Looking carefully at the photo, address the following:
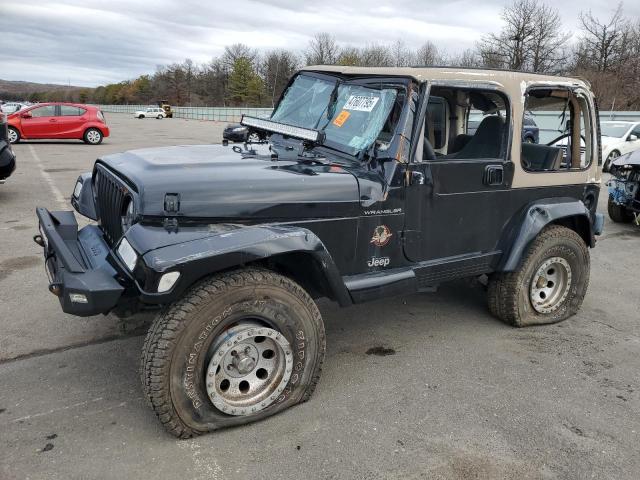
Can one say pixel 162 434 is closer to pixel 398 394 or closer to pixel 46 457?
pixel 46 457

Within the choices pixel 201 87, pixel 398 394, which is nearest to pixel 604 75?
pixel 398 394

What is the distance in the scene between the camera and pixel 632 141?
55.3ft

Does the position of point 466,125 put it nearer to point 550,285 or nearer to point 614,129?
point 550,285

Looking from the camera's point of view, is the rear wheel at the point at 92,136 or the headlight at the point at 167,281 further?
the rear wheel at the point at 92,136

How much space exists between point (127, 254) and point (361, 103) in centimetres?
189

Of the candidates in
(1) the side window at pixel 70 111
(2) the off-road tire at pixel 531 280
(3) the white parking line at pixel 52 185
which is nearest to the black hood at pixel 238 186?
(2) the off-road tire at pixel 531 280

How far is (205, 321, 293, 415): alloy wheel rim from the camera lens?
2828 millimetres

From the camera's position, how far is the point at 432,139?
4.18 meters

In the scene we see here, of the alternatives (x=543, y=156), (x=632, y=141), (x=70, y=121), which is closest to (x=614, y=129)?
(x=632, y=141)

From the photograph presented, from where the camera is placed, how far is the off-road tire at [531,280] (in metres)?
4.29

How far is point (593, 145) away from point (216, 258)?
3.59 m

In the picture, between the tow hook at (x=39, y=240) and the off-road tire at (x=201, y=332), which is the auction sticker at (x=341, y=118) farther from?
the tow hook at (x=39, y=240)

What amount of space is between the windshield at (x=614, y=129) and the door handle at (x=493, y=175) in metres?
15.5

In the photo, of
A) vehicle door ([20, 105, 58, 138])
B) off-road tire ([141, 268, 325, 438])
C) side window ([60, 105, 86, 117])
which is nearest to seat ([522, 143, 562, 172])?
off-road tire ([141, 268, 325, 438])
